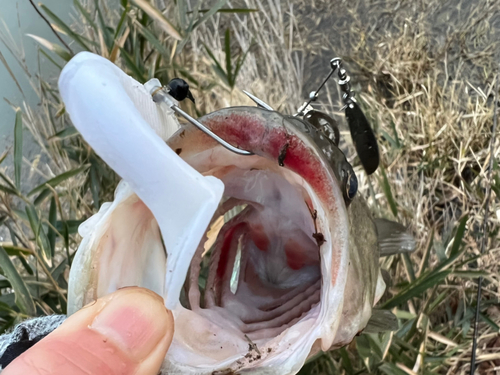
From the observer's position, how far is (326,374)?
111 cm

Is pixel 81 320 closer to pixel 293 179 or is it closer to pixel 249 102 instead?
pixel 293 179

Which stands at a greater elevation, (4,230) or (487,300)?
(4,230)

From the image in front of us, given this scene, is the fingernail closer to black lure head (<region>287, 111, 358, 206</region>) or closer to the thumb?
the thumb

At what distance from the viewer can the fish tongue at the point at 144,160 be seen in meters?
0.34

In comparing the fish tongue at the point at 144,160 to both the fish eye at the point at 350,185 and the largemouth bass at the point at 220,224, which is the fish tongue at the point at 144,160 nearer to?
the largemouth bass at the point at 220,224

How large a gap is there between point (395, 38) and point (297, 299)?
5.74 feet

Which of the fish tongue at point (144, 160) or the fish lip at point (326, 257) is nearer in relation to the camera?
the fish tongue at point (144, 160)

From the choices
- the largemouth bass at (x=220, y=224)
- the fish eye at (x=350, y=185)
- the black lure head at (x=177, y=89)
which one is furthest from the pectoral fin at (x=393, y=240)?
the black lure head at (x=177, y=89)

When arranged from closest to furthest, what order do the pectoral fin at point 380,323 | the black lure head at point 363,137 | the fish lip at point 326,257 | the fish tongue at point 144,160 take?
1. the fish tongue at point 144,160
2. the fish lip at point 326,257
3. the pectoral fin at point 380,323
4. the black lure head at point 363,137

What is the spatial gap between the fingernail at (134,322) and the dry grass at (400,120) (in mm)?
615

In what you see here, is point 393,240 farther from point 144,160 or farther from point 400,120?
point 400,120

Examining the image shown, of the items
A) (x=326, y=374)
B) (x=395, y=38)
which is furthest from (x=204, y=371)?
(x=395, y=38)

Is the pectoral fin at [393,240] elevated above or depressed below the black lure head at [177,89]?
below

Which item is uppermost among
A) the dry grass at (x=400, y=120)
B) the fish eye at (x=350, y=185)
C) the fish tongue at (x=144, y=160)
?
the fish tongue at (x=144, y=160)
